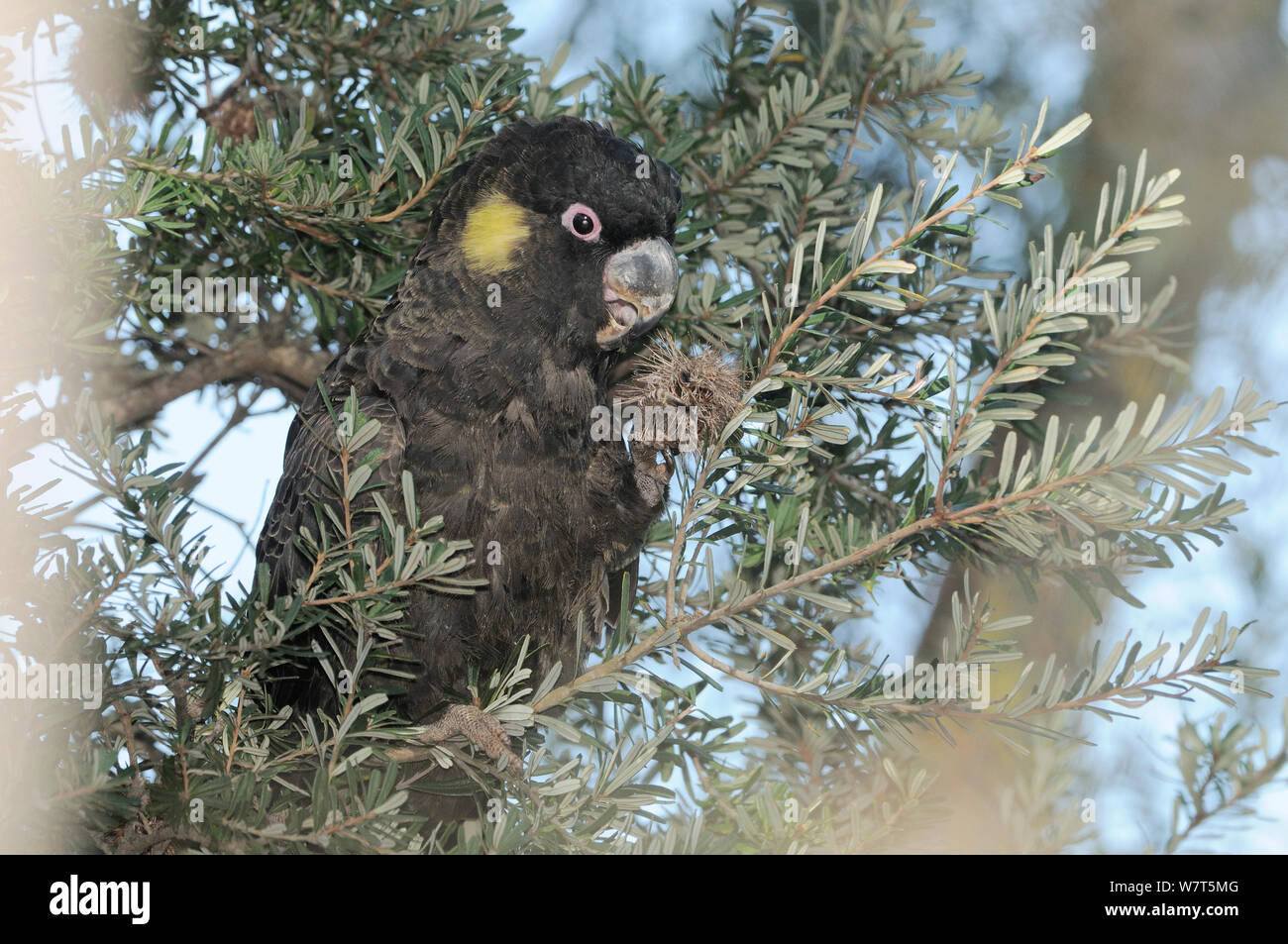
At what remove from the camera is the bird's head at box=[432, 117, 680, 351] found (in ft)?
7.25

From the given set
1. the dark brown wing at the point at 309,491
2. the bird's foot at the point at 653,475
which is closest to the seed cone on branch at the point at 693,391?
the bird's foot at the point at 653,475

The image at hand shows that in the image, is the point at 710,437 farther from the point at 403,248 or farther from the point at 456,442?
the point at 403,248

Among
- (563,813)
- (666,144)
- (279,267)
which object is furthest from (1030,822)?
(279,267)

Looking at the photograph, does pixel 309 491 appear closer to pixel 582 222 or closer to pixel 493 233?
pixel 493 233

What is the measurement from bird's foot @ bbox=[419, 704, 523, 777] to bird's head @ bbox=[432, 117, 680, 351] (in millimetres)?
1004

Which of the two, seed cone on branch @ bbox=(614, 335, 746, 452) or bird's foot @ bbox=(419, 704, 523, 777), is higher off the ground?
seed cone on branch @ bbox=(614, 335, 746, 452)

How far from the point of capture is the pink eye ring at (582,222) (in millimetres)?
2334

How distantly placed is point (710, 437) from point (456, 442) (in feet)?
3.07

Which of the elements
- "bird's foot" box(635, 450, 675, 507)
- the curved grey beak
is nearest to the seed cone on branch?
"bird's foot" box(635, 450, 675, 507)

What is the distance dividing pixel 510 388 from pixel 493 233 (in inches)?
15.5

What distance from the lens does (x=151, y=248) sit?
1969mm

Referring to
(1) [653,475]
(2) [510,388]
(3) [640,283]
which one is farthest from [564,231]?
(1) [653,475]

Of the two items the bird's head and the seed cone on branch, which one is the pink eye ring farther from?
the seed cone on branch

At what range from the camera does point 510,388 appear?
233 cm
